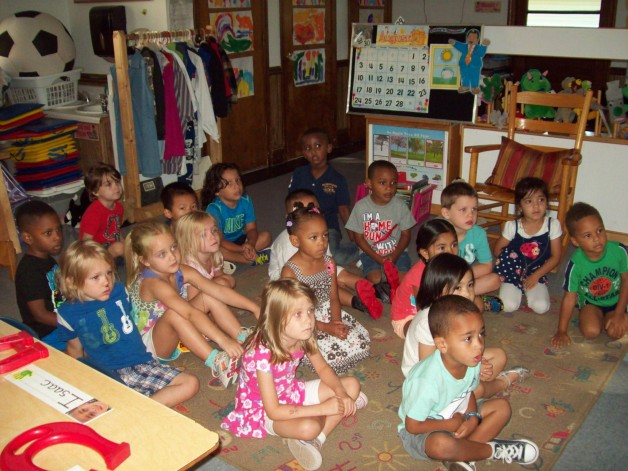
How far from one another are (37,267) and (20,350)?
3.51ft

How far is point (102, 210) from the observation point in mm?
3564

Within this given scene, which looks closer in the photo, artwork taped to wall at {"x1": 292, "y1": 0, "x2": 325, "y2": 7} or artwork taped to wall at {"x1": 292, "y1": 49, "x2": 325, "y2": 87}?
artwork taped to wall at {"x1": 292, "y1": 0, "x2": 325, "y2": 7}

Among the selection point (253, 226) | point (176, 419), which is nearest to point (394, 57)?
point (253, 226)

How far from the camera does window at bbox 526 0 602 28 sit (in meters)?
6.75

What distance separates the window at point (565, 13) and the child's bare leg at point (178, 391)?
6081mm

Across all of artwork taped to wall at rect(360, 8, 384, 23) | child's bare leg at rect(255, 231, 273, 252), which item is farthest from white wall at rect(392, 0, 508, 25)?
child's bare leg at rect(255, 231, 273, 252)

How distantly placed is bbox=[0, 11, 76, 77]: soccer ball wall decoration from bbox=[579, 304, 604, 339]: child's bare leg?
14.0 ft

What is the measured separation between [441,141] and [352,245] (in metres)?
1.23

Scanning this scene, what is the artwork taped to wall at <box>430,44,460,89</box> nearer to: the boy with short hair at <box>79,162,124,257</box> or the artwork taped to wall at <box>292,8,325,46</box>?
the artwork taped to wall at <box>292,8,325,46</box>

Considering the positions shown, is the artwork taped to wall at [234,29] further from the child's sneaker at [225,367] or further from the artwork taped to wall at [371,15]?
the child's sneaker at [225,367]

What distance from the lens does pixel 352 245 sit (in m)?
3.91

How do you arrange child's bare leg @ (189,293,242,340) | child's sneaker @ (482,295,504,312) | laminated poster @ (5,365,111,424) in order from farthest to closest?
child's sneaker @ (482,295,504,312)
child's bare leg @ (189,293,242,340)
laminated poster @ (5,365,111,424)

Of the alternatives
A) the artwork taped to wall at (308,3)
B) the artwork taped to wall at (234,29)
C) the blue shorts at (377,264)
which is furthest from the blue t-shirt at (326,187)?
the artwork taped to wall at (308,3)

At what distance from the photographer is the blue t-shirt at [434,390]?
1.98m
